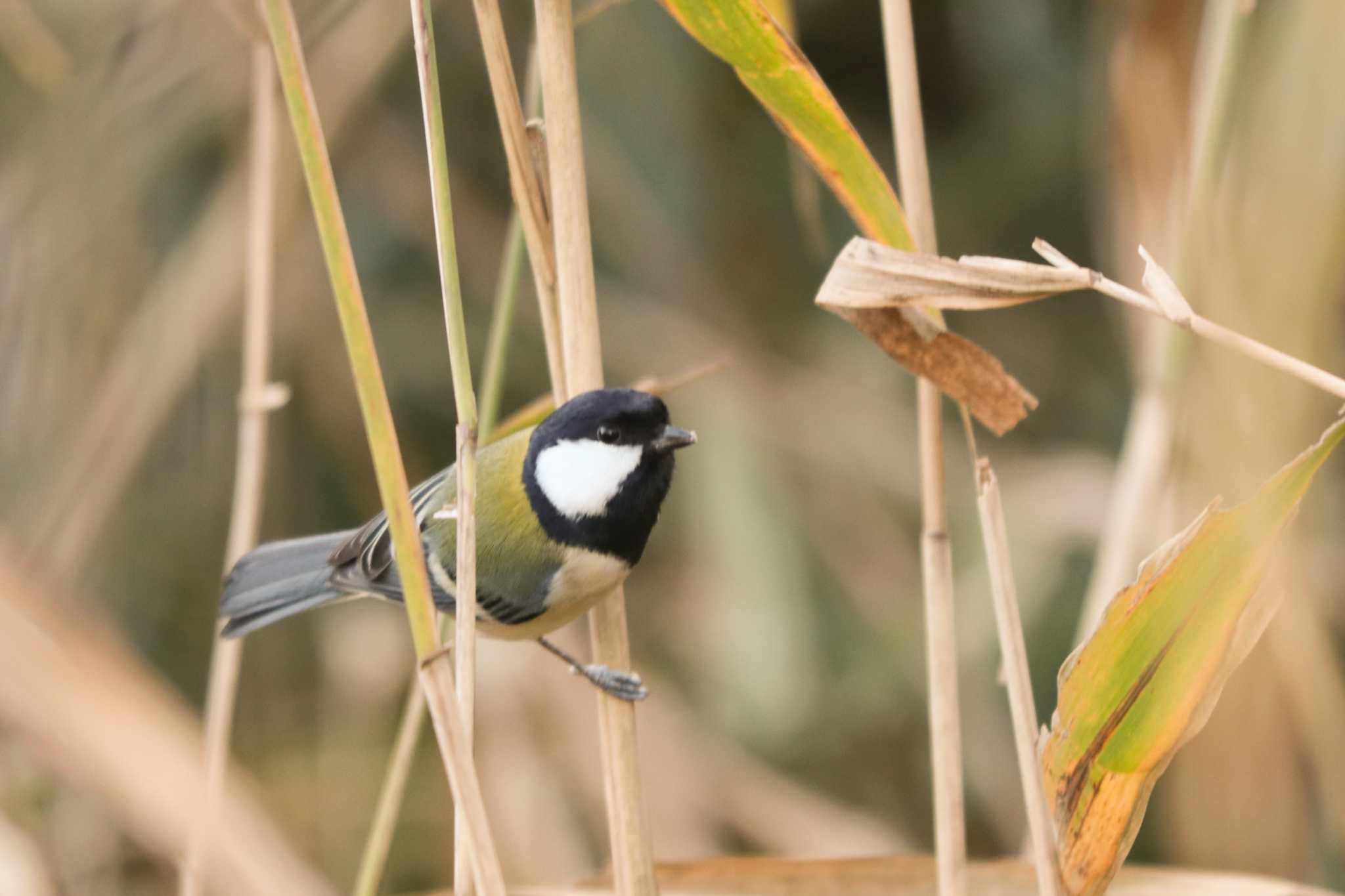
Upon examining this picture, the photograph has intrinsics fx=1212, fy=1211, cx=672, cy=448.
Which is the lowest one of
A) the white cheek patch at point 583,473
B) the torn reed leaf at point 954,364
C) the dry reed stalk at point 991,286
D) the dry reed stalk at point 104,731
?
the dry reed stalk at point 104,731

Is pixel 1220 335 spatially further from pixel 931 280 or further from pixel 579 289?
pixel 579 289

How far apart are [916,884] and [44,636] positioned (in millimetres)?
932

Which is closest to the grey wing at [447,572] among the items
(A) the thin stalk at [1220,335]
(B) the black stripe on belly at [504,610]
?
(B) the black stripe on belly at [504,610]

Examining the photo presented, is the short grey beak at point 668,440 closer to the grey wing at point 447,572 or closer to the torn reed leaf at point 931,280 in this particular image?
the grey wing at point 447,572

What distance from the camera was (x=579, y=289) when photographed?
983mm

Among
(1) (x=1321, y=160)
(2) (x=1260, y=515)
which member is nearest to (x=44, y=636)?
(2) (x=1260, y=515)

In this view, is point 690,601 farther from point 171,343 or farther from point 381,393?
point 381,393

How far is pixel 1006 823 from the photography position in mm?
2176

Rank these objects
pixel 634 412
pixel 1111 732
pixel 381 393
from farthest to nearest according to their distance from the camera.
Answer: pixel 634 412, pixel 1111 732, pixel 381 393

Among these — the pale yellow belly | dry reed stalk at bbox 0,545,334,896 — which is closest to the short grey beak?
the pale yellow belly

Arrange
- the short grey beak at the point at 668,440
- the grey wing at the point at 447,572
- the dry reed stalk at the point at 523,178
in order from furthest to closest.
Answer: the grey wing at the point at 447,572
the short grey beak at the point at 668,440
the dry reed stalk at the point at 523,178

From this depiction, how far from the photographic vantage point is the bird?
3.91 feet

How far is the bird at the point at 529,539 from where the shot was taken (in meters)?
1.19

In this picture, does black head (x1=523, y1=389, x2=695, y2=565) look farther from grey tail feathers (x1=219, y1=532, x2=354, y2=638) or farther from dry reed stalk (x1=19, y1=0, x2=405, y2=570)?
dry reed stalk (x1=19, y1=0, x2=405, y2=570)
